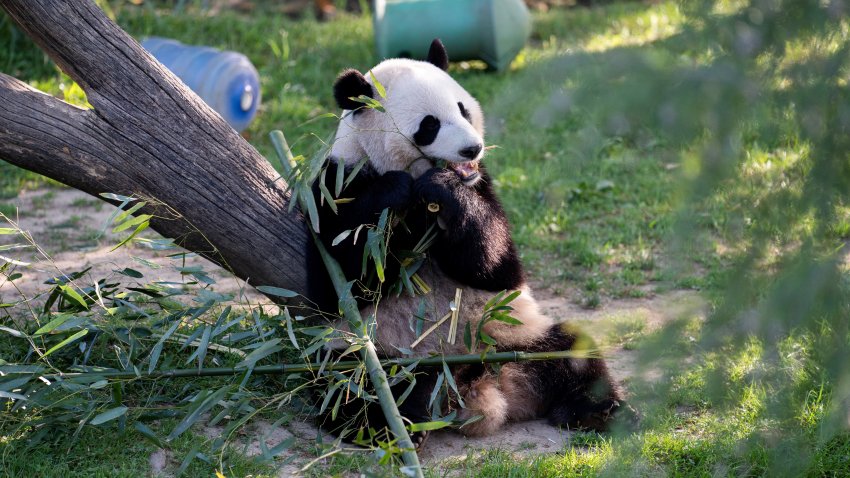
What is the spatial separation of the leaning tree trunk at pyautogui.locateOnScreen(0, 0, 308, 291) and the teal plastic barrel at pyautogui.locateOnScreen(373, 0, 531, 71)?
13.8ft

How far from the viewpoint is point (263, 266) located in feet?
11.4

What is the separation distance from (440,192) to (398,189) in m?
0.16

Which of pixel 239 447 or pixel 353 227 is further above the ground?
pixel 353 227

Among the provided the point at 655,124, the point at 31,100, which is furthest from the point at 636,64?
the point at 31,100

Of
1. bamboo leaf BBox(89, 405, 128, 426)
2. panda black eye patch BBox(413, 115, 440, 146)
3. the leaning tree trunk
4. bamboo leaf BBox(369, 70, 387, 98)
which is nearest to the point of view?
bamboo leaf BBox(89, 405, 128, 426)

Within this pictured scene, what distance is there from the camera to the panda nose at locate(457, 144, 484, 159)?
10.8ft

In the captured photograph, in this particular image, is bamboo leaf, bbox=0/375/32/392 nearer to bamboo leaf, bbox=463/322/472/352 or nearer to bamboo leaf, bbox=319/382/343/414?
bamboo leaf, bbox=319/382/343/414

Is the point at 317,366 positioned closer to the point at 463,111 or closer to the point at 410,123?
the point at 410,123

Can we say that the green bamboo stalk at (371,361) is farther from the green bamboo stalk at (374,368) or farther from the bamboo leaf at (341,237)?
the bamboo leaf at (341,237)

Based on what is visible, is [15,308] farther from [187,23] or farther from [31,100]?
[187,23]

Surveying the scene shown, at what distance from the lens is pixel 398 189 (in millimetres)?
3285

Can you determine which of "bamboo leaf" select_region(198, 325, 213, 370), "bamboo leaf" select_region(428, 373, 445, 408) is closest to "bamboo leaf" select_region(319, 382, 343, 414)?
"bamboo leaf" select_region(428, 373, 445, 408)

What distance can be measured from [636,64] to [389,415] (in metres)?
1.63

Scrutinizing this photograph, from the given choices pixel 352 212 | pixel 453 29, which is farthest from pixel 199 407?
pixel 453 29
